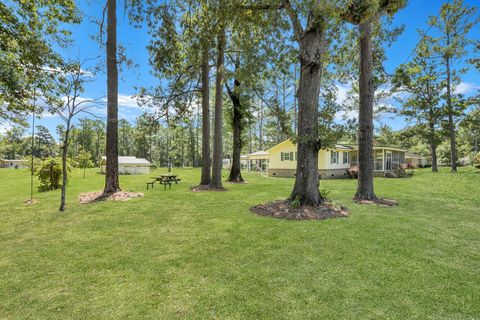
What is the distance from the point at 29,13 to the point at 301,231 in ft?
30.4

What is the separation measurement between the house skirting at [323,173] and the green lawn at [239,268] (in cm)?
1477

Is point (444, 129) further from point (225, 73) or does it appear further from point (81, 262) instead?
point (81, 262)

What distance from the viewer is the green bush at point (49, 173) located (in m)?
12.2

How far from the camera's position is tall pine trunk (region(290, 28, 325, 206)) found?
266 inches

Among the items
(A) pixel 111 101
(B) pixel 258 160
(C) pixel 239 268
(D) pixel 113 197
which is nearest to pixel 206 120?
(A) pixel 111 101

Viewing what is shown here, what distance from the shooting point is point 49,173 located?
12523mm

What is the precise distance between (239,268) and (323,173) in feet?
62.4

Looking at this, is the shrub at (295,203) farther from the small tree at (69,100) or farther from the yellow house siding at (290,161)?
the yellow house siding at (290,161)

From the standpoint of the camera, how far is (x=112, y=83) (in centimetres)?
943

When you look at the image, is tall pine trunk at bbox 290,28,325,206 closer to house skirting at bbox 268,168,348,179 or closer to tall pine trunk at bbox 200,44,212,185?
tall pine trunk at bbox 200,44,212,185

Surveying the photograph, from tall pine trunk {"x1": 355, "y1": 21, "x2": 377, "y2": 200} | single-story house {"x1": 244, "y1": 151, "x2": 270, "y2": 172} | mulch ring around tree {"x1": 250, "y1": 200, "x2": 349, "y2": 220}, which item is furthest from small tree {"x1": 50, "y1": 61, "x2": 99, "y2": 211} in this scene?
single-story house {"x1": 244, "y1": 151, "x2": 270, "y2": 172}

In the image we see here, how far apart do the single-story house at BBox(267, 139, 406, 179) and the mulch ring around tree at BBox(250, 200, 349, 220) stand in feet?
47.4

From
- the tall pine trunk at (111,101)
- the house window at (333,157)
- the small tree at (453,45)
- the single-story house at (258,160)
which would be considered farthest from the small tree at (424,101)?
the tall pine trunk at (111,101)

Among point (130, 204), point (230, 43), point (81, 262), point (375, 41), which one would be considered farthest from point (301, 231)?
point (230, 43)
